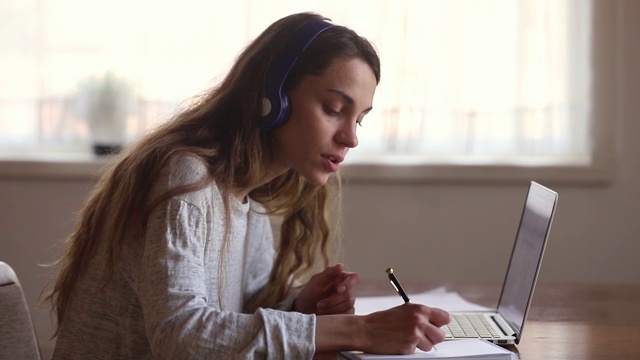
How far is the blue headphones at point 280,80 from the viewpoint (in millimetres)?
1451

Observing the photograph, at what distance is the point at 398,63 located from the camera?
2.93 m

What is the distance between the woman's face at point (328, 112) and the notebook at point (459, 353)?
0.35m

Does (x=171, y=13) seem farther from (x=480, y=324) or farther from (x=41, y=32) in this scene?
(x=480, y=324)

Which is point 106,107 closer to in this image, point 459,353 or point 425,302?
point 425,302

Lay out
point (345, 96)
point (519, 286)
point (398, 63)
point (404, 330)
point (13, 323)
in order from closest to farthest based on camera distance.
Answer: point (13, 323) < point (404, 330) < point (345, 96) < point (519, 286) < point (398, 63)

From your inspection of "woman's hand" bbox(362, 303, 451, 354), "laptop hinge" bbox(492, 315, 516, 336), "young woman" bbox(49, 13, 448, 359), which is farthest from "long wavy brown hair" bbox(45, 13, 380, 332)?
"laptop hinge" bbox(492, 315, 516, 336)

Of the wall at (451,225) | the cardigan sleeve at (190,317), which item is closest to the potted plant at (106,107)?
the wall at (451,225)

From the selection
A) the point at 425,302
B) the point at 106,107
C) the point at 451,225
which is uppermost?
the point at 106,107

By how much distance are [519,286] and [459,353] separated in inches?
13.3

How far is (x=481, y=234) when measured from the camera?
2.99 meters

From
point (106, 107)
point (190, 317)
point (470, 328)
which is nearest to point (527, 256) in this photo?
point (470, 328)

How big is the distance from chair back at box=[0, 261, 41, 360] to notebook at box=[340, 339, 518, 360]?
1.35 feet

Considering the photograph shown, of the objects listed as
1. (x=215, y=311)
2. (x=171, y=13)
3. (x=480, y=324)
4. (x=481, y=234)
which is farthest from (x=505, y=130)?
(x=215, y=311)

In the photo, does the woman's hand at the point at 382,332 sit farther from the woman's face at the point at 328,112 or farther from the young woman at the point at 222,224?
the woman's face at the point at 328,112
